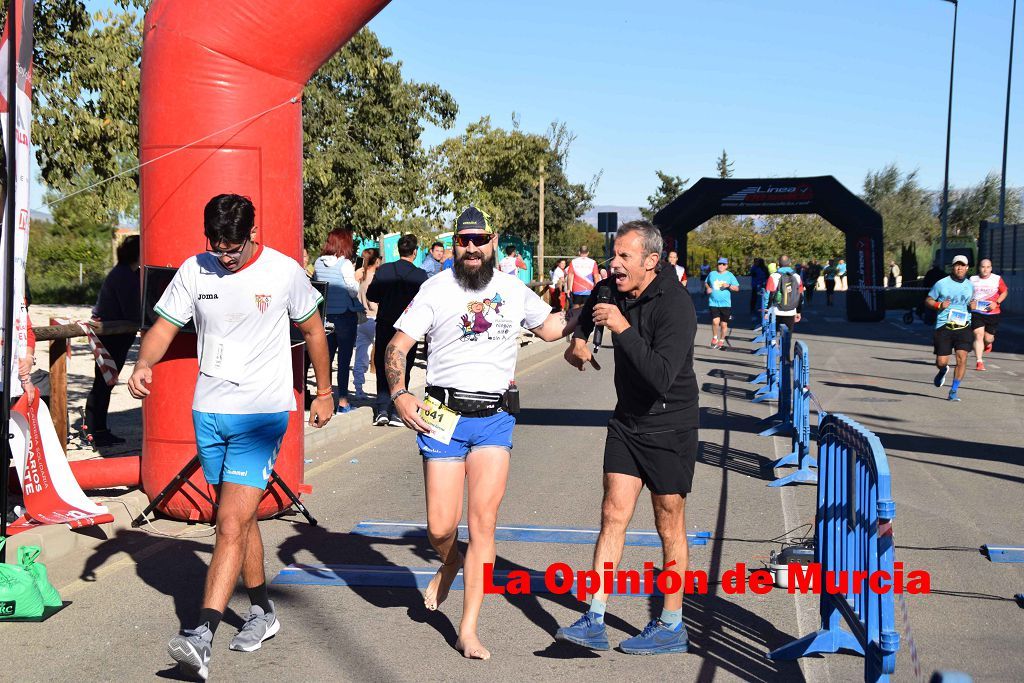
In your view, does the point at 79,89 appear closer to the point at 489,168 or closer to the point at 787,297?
the point at 787,297

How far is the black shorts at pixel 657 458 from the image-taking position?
502 centimetres

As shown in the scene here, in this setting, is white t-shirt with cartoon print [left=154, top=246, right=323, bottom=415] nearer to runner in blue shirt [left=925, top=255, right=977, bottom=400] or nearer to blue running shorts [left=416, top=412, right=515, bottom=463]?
blue running shorts [left=416, top=412, right=515, bottom=463]

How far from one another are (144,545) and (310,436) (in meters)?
3.60

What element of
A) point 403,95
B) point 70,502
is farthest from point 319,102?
point 70,502

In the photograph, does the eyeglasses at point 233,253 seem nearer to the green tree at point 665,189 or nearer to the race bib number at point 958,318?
the race bib number at point 958,318

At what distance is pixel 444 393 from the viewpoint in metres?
5.05

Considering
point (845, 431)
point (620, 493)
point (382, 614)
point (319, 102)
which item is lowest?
point (382, 614)

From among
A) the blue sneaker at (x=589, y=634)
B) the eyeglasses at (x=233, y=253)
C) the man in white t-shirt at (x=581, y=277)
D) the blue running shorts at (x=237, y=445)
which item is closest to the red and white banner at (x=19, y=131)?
the eyeglasses at (x=233, y=253)

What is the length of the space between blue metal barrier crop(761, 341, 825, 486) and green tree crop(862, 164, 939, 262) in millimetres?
74305

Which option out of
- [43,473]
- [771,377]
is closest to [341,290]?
[43,473]

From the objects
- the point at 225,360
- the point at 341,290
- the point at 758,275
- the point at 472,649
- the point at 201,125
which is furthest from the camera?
the point at 758,275

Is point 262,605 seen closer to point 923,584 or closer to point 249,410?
point 249,410

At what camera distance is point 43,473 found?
22.4ft

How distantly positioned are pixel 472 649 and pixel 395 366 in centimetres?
127
